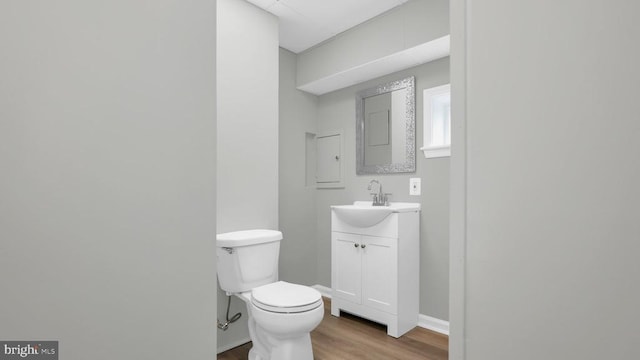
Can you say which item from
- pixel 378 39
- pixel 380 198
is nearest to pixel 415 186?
pixel 380 198

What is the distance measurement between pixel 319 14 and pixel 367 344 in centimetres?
244

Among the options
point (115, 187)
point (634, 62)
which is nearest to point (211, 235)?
point (115, 187)

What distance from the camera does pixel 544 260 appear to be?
791 millimetres

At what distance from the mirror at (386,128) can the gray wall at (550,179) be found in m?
1.68

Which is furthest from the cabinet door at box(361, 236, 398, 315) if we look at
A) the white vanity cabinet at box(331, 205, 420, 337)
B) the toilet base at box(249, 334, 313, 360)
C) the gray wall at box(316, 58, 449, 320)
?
the toilet base at box(249, 334, 313, 360)

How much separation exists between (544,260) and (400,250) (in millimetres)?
1538

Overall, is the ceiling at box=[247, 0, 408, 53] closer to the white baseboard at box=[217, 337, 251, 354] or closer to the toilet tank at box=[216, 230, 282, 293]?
the toilet tank at box=[216, 230, 282, 293]

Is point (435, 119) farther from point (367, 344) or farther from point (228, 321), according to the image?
point (228, 321)

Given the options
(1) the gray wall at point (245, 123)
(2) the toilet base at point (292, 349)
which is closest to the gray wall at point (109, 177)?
(2) the toilet base at point (292, 349)

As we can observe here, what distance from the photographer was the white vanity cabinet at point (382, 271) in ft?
7.50

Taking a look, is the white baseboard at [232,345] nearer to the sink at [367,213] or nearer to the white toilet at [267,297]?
the white toilet at [267,297]

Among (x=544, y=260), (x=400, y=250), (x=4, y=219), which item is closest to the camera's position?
(x=4, y=219)

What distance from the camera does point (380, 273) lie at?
2.36 m

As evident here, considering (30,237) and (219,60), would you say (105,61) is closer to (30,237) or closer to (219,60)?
(30,237)
